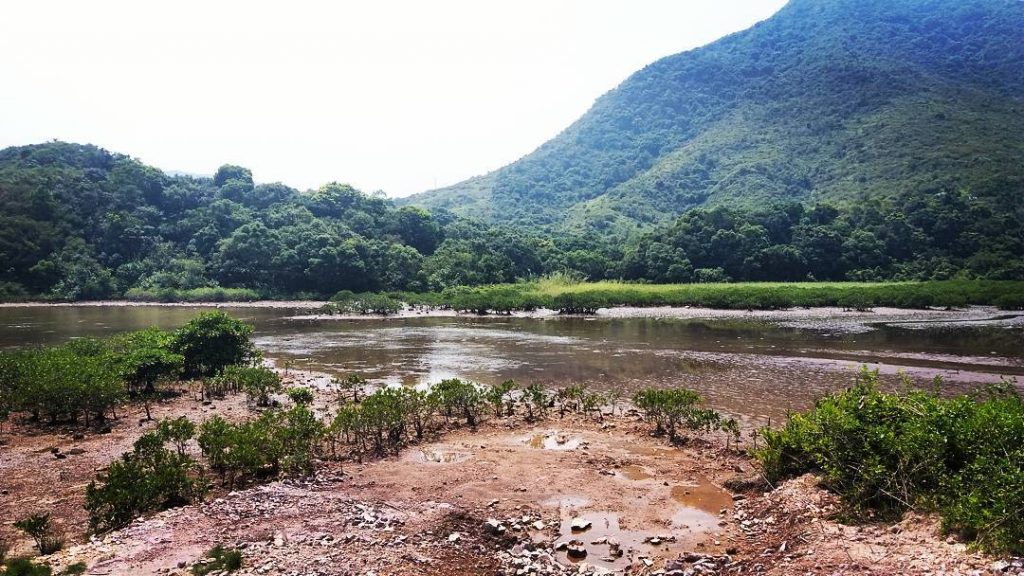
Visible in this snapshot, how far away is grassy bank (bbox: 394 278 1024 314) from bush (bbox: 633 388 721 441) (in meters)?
43.6

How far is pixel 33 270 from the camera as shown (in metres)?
73.1

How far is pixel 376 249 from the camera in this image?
80562 mm

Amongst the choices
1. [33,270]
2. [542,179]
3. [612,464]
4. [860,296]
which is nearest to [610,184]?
[542,179]

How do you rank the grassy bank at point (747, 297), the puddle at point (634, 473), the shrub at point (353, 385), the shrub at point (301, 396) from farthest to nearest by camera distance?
the grassy bank at point (747, 297) < the shrub at point (353, 385) < the shrub at point (301, 396) < the puddle at point (634, 473)

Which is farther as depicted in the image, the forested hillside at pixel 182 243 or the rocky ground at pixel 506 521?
the forested hillside at pixel 182 243

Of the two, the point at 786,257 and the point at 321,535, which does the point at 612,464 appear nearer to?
the point at 321,535

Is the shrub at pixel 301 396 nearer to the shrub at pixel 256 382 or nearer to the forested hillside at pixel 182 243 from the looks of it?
the shrub at pixel 256 382

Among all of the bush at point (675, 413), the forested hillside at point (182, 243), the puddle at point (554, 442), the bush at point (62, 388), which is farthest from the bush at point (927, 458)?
the forested hillside at point (182, 243)

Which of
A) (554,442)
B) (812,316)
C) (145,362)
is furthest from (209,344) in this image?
(812,316)

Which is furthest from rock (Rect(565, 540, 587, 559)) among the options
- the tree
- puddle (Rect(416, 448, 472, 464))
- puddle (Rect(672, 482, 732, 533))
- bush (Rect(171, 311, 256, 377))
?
bush (Rect(171, 311, 256, 377))

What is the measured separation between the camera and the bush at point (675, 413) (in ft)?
52.0

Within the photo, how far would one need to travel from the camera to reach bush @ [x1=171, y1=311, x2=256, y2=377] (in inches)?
963

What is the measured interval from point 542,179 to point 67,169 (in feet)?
438

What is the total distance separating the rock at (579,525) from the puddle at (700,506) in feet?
5.35
